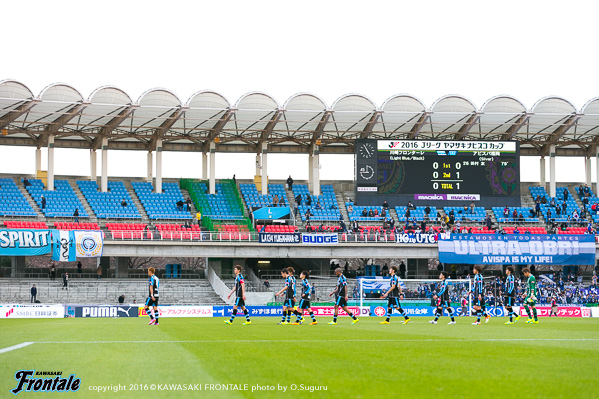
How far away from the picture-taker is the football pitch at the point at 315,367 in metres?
7.70

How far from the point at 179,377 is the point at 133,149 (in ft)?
171

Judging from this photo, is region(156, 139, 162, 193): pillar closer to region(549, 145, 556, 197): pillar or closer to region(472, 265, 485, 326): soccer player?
region(549, 145, 556, 197): pillar

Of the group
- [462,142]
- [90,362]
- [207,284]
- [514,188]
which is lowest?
[207,284]

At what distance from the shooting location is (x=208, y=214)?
182 ft

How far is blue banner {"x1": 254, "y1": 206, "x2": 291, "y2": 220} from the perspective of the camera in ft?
178

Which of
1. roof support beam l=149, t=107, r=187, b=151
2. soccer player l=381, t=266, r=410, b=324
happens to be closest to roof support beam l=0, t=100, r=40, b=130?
roof support beam l=149, t=107, r=187, b=151

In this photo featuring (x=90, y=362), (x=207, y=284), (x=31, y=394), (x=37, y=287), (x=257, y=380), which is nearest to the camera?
(x=31, y=394)

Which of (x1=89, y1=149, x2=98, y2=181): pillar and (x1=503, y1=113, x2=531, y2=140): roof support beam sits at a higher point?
(x1=503, y1=113, x2=531, y2=140): roof support beam

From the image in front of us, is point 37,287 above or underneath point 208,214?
underneath

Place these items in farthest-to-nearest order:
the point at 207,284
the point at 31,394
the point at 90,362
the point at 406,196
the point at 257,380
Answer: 1. the point at 406,196
2. the point at 207,284
3. the point at 90,362
4. the point at 257,380
5. the point at 31,394

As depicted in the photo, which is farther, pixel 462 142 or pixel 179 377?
pixel 462 142

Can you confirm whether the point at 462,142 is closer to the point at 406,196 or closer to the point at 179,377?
the point at 406,196

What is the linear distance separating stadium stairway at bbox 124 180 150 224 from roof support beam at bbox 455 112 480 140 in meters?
25.0

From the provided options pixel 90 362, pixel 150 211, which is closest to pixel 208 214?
pixel 150 211
